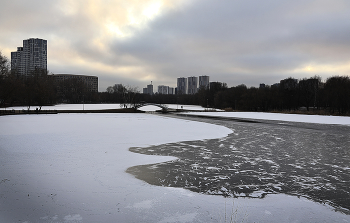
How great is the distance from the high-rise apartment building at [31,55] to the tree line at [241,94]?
2425 inches

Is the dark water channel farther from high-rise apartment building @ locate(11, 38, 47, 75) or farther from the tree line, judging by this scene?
high-rise apartment building @ locate(11, 38, 47, 75)

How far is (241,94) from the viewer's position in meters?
98.8

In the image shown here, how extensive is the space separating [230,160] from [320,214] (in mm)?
4685

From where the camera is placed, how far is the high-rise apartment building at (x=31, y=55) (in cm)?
17150

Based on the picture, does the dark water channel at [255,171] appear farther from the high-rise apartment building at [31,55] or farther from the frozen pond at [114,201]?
the high-rise apartment building at [31,55]

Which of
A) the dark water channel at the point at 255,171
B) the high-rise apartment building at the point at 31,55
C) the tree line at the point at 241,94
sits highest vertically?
the high-rise apartment building at the point at 31,55

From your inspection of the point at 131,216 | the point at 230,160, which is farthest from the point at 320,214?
the point at 230,160

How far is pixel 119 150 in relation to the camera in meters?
11.0

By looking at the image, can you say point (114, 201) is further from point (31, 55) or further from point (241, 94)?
point (31, 55)

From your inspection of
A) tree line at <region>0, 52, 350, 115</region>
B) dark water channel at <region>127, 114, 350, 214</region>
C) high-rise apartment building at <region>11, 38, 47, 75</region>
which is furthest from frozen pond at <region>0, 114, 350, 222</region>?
high-rise apartment building at <region>11, 38, 47, 75</region>

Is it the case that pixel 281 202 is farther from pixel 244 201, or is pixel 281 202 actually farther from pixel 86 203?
pixel 86 203

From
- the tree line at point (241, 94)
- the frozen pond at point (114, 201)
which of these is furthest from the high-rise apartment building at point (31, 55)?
the frozen pond at point (114, 201)

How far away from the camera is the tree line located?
184 feet

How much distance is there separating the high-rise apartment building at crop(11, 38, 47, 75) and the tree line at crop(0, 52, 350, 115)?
202 ft
